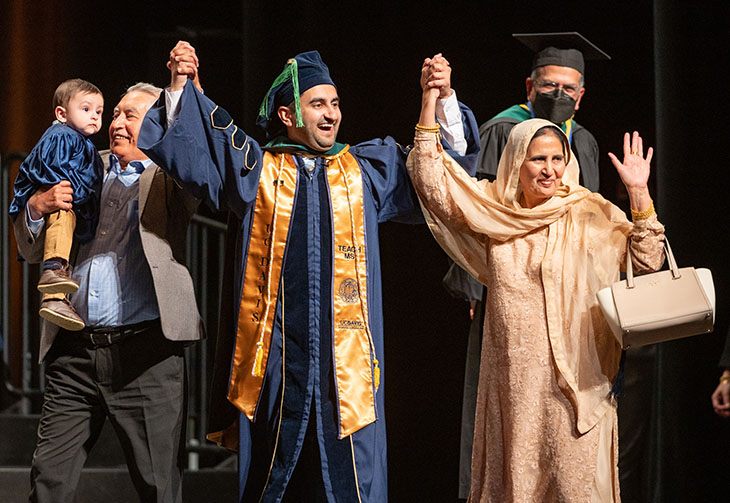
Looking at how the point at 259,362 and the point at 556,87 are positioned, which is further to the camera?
the point at 556,87

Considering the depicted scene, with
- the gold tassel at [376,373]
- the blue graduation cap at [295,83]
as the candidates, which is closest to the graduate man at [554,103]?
the blue graduation cap at [295,83]

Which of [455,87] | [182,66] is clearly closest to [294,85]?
[182,66]

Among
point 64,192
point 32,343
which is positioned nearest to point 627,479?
point 64,192

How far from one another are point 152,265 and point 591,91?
2371mm

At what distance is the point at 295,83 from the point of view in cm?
347

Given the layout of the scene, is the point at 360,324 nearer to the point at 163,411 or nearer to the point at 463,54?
the point at 163,411

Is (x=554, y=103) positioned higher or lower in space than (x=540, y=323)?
higher

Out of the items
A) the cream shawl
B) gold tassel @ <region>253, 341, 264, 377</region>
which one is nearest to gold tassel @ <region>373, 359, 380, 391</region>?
gold tassel @ <region>253, 341, 264, 377</region>

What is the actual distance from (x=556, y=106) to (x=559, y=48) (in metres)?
0.29

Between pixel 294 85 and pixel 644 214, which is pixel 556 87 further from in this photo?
pixel 294 85

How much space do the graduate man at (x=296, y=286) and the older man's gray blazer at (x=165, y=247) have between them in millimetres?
161

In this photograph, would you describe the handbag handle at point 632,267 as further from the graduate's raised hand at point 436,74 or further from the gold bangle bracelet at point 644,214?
the graduate's raised hand at point 436,74

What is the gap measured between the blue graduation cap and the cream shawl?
391 mm

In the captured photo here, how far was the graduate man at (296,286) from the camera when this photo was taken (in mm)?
3240
